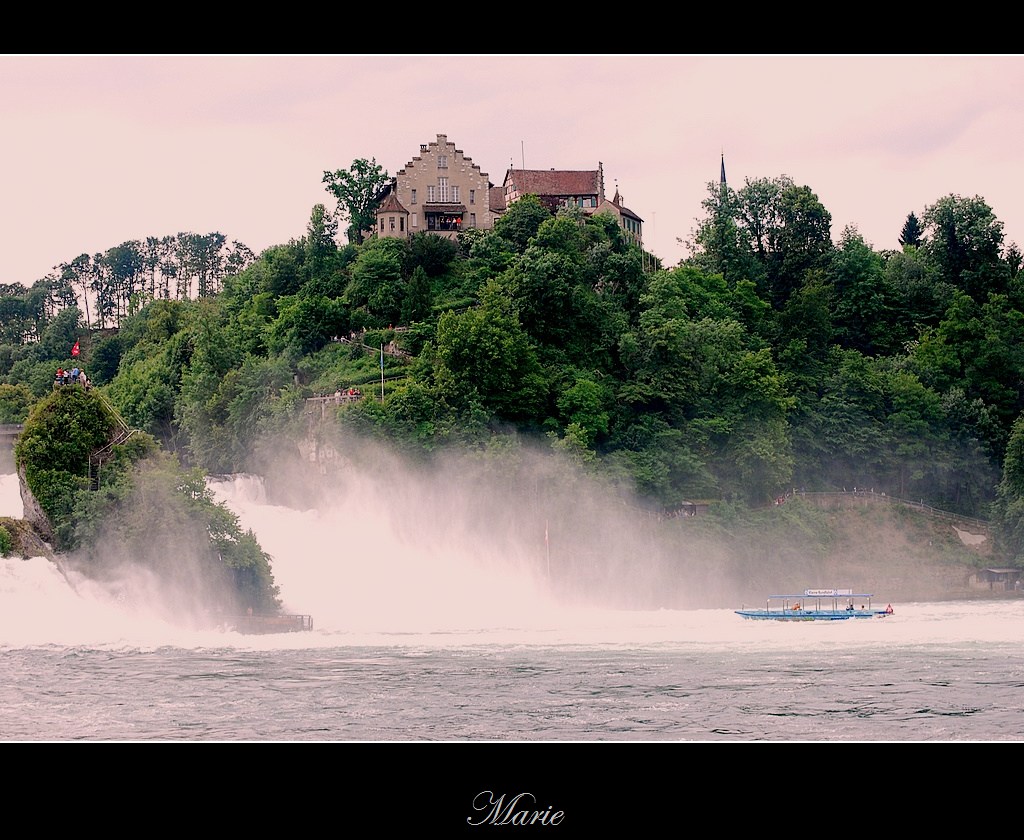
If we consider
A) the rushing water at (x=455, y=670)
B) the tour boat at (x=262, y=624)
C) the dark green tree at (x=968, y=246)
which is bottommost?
the rushing water at (x=455, y=670)

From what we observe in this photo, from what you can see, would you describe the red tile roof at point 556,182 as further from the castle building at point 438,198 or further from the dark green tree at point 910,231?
the dark green tree at point 910,231

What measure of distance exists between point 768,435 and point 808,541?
633 cm

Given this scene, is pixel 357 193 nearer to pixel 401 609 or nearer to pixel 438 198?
pixel 438 198

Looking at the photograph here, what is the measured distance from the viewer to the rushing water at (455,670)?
46.4 m

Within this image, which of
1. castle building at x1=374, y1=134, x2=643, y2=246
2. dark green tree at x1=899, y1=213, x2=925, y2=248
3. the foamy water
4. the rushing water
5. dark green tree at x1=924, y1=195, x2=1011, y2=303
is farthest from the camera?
dark green tree at x1=899, y1=213, x2=925, y2=248

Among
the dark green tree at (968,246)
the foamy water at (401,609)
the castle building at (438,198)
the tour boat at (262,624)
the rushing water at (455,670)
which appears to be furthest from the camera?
the dark green tree at (968,246)

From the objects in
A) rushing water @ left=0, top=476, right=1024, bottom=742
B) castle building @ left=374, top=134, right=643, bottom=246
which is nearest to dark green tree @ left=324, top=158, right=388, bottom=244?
castle building @ left=374, top=134, right=643, bottom=246

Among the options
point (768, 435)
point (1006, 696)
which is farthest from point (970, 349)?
point (1006, 696)

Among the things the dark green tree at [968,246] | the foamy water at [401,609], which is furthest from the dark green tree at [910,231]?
the foamy water at [401,609]

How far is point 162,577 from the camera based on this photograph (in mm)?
65812

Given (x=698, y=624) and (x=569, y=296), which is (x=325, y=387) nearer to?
(x=569, y=296)

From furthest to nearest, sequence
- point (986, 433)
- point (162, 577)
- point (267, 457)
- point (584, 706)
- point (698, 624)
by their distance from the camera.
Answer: point (986, 433) < point (267, 457) < point (698, 624) < point (162, 577) < point (584, 706)

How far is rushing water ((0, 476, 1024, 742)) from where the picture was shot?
152 ft

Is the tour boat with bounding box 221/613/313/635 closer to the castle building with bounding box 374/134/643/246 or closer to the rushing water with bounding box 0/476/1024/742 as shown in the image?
the rushing water with bounding box 0/476/1024/742
